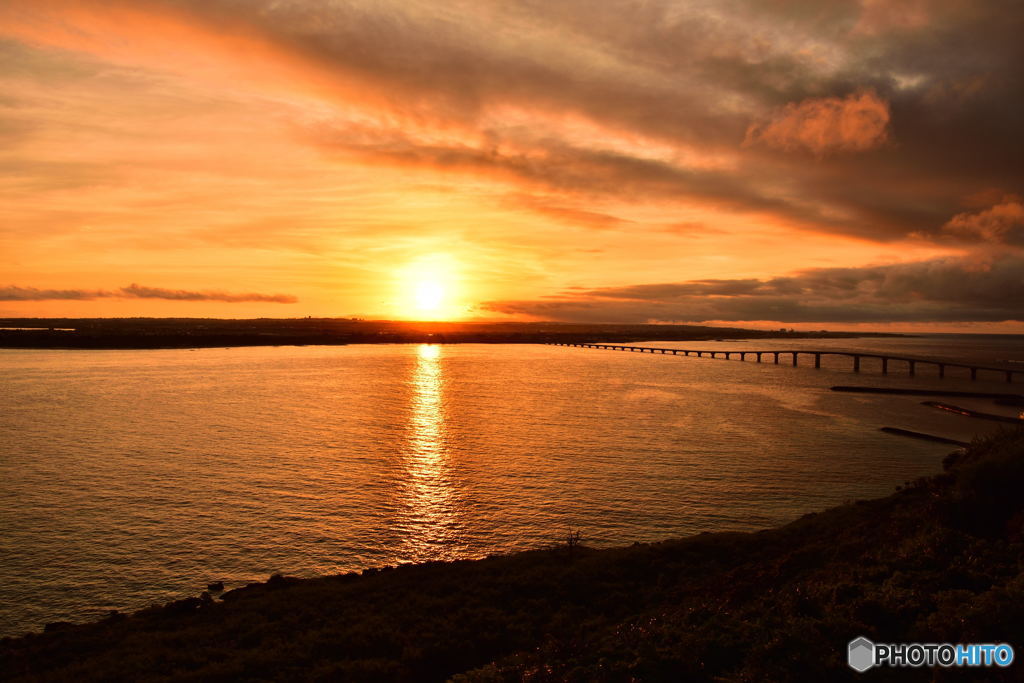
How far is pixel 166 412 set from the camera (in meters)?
70.2

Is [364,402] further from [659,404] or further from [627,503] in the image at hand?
[627,503]

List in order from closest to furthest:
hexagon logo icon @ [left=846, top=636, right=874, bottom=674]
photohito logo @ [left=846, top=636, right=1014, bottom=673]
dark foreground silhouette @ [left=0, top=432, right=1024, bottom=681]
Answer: photohito logo @ [left=846, top=636, right=1014, bottom=673] < hexagon logo icon @ [left=846, top=636, right=874, bottom=674] < dark foreground silhouette @ [left=0, top=432, right=1024, bottom=681]

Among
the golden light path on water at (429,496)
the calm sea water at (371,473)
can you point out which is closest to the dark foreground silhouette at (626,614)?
the golden light path on water at (429,496)

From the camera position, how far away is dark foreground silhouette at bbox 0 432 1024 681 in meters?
14.0

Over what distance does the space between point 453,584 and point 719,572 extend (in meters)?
10.3

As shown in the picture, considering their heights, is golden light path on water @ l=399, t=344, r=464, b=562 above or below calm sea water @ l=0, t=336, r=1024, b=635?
below

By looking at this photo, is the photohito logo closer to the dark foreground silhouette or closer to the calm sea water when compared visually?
the dark foreground silhouette

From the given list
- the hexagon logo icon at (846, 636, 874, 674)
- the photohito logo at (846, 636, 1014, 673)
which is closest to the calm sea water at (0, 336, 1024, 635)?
the hexagon logo icon at (846, 636, 874, 674)

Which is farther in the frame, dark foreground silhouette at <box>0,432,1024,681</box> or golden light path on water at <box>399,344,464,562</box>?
golden light path on water at <box>399,344,464,562</box>

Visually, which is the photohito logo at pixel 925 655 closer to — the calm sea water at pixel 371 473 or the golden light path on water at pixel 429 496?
the calm sea water at pixel 371 473

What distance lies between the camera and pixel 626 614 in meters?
19.8

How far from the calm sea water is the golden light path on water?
0.17 meters

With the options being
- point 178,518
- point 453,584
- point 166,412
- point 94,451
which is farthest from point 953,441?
point 166,412

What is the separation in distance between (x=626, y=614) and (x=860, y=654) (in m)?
7.94
